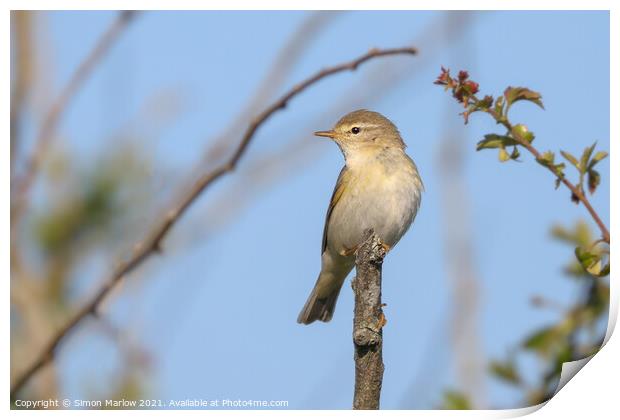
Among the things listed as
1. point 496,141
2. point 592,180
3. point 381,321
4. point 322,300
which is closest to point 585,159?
point 592,180

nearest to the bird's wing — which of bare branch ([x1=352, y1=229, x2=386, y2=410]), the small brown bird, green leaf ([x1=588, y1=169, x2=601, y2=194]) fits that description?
the small brown bird

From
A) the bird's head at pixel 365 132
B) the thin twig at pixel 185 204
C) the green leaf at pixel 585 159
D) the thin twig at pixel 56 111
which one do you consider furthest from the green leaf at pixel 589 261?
the bird's head at pixel 365 132

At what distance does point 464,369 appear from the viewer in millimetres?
2576

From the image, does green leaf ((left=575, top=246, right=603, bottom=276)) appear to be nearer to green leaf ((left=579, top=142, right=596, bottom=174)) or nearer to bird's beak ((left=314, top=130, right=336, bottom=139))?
green leaf ((left=579, top=142, right=596, bottom=174))

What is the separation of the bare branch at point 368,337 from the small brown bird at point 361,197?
74cm

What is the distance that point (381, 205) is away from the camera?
2.98 m

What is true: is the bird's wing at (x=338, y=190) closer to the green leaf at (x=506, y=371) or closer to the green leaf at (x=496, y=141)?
the green leaf at (x=506, y=371)

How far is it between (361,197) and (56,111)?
1283 millimetres

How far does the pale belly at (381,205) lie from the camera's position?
2963mm

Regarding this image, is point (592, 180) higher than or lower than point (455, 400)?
higher

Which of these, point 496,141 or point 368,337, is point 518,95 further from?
point 368,337
